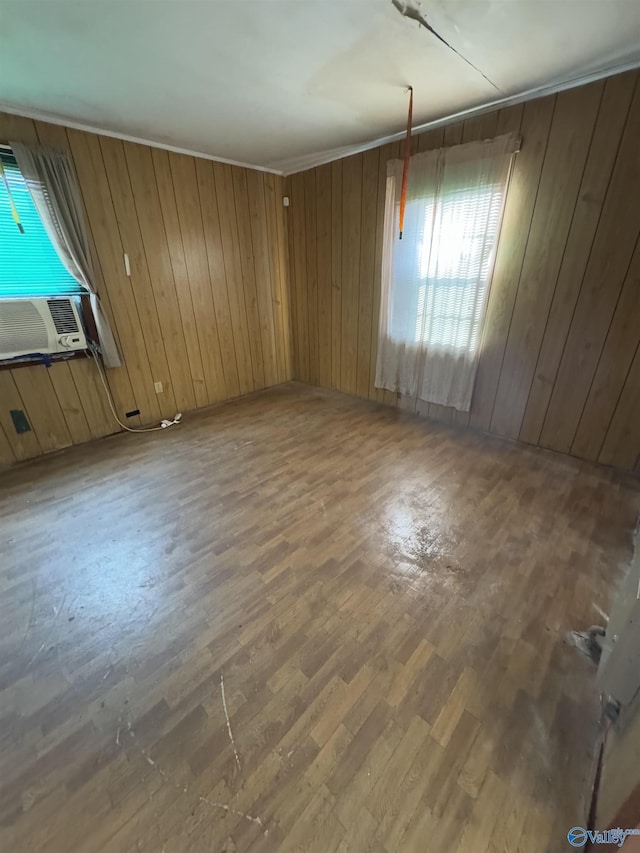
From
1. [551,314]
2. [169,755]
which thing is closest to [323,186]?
[551,314]

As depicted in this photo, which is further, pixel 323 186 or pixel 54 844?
pixel 323 186

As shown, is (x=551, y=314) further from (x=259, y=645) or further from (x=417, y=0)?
(x=259, y=645)

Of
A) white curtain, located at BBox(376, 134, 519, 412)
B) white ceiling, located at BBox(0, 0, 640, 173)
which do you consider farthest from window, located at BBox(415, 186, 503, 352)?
white ceiling, located at BBox(0, 0, 640, 173)

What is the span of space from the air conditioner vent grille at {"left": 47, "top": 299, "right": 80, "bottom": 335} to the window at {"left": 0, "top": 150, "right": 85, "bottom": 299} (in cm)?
9

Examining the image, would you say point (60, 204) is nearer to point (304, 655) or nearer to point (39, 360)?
point (39, 360)

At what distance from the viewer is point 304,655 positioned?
1.33 meters

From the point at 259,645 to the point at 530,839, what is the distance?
0.95 m

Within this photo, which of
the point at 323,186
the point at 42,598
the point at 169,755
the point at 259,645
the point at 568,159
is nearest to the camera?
the point at 169,755

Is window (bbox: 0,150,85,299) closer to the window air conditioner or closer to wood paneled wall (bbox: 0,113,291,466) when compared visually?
the window air conditioner

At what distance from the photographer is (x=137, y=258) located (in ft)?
9.89

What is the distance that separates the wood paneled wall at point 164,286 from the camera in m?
2.69

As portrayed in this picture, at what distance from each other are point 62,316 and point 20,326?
11.0 inches

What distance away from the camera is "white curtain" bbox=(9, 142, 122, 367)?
2.35 metres

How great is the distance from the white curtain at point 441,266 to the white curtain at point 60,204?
8.18ft
